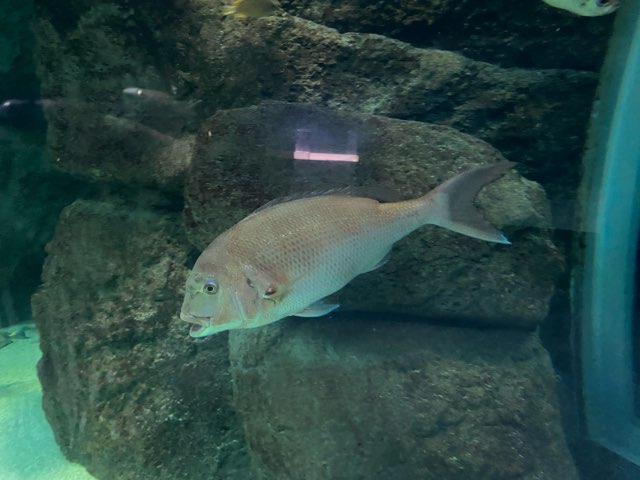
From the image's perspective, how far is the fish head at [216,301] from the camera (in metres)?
1.87

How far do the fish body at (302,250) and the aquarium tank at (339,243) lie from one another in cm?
1

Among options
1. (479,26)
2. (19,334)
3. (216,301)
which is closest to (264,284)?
(216,301)

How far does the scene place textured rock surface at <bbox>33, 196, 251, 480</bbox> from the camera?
127 inches

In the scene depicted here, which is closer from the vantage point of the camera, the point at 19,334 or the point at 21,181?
the point at 21,181

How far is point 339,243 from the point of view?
2102 mm

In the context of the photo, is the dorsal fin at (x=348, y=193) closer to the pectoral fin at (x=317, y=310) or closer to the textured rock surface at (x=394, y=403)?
the pectoral fin at (x=317, y=310)

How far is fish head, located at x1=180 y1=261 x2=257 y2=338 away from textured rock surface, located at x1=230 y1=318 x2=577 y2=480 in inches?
38.5

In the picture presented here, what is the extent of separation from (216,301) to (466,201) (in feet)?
3.91

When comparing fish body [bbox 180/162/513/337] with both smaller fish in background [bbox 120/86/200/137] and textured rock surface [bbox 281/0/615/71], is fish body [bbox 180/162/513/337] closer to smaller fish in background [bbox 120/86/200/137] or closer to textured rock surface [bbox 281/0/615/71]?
smaller fish in background [bbox 120/86/200/137]

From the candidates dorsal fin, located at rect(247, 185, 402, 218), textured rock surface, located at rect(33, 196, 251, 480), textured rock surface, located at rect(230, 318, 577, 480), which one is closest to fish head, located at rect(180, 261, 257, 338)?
dorsal fin, located at rect(247, 185, 402, 218)

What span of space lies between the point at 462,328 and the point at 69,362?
2948 mm

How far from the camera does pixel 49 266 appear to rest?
13.2 ft

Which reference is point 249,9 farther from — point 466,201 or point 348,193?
point 466,201

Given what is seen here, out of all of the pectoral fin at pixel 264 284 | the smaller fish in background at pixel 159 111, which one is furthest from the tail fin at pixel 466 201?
the smaller fish in background at pixel 159 111
